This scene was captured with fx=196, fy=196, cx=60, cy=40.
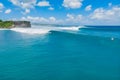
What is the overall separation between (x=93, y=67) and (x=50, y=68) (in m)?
4.33

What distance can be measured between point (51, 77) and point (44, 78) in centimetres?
62

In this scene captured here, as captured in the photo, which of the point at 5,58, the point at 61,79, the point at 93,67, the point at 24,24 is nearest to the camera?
the point at 61,79

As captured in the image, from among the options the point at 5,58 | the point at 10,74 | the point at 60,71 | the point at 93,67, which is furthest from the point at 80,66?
the point at 5,58

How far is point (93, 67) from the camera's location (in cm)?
1966

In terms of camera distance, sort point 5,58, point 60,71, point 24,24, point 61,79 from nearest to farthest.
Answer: point 61,79, point 60,71, point 5,58, point 24,24

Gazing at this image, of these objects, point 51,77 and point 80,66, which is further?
point 80,66

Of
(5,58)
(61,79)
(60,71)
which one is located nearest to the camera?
(61,79)

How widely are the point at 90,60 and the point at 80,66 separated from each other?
11.0 ft

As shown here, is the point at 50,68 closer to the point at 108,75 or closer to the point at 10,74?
the point at 10,74

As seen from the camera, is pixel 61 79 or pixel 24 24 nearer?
pixel 61 79

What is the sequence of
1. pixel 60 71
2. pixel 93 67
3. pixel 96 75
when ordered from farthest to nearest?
pixel 93 67
pixel 60 71
pixel 96 75

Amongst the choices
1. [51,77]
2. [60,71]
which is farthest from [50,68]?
[51,77]

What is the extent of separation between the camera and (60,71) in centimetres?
1798

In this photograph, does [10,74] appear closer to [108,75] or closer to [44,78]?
[44,78]
